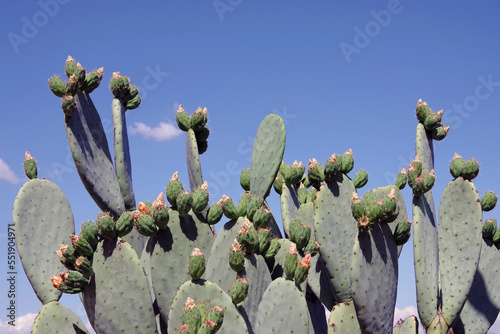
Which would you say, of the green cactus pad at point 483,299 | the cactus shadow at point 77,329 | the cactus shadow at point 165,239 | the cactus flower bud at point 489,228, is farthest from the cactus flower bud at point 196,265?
the cactus flower bud at point 489,228

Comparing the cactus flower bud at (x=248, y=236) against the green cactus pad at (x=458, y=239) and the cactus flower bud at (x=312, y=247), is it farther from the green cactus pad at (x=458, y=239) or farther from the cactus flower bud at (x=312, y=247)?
the green cactus pad at (x=458, y=239)

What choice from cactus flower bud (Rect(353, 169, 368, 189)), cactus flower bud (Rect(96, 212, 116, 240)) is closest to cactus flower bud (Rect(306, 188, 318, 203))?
cactus flower bud (Rect(353, 169, 368, 189))

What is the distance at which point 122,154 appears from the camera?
18.6 ft

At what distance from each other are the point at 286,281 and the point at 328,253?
0.72 m

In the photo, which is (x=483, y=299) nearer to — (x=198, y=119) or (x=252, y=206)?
(x=252, y=206)

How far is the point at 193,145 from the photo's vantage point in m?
5.56

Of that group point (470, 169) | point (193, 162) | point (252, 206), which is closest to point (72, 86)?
point (193, 162)

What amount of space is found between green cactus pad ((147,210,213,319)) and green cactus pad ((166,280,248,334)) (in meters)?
0.53

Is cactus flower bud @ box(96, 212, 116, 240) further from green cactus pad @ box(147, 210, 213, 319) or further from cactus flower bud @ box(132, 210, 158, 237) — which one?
green cactus pad @ box(147, 210, 213, 319)

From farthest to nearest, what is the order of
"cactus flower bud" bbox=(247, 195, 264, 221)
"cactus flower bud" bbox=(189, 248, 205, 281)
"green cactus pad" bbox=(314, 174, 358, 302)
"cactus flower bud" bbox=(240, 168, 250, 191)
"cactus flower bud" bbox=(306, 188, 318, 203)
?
"cactus flower bud" bbox=(240, 168, 250, 191)
"cactus flower bud" bbox=(306, 188, 318, 203)
"green cactus pad" bbox=(314, 174, 358, 302)
"cactus flower bud" bbox=(247, 195, 264, 221)
"cactus flower bud" bbox=(189, 248, 205, 281)

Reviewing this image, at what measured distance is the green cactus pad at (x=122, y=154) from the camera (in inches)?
223

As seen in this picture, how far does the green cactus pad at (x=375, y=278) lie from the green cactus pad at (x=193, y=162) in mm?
1784

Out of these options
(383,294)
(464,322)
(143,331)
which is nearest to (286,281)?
(383,294)

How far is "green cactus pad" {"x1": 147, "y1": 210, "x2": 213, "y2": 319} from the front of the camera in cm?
461
